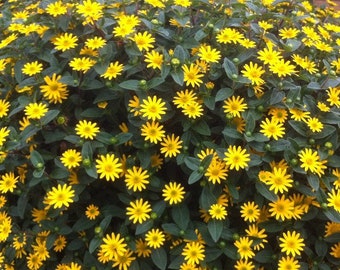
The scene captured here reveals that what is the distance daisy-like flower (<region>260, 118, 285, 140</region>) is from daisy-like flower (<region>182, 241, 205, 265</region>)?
458 millimetres

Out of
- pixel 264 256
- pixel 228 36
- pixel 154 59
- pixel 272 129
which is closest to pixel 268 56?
pixel 228 36

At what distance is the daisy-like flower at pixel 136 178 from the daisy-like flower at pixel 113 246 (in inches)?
7.3

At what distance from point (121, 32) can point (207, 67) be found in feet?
1.17

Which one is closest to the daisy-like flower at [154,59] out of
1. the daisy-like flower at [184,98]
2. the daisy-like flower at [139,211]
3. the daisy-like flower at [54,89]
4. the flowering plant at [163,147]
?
the flowering plant at [163,147]

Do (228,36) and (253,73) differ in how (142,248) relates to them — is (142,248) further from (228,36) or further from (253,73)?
(228,36)

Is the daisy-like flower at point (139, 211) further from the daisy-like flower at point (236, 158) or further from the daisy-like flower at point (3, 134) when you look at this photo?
the daisy-like flower at point (3, 134)

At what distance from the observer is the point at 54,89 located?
1.71m

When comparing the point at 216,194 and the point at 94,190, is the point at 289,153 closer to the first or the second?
the point at 216,194

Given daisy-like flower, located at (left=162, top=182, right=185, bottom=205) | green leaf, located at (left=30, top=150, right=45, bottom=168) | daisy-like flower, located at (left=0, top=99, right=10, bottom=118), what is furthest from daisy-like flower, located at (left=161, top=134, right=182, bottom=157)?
daisy-like flower, located at (left=0, top=99, right=10, bottom=118)

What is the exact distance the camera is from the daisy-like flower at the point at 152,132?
5.10 ft

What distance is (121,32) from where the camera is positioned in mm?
1699

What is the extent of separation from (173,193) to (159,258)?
0.75ft

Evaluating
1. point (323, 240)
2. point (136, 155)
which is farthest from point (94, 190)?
point (323, 240)

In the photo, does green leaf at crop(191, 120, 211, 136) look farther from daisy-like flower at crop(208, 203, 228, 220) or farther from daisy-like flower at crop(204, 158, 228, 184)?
daisy-like flower at crop(208, 203, 228, 220)
